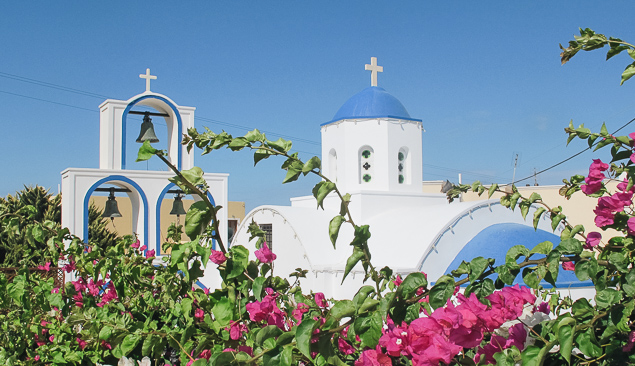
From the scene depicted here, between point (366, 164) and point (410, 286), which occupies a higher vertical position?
point (366, 164)

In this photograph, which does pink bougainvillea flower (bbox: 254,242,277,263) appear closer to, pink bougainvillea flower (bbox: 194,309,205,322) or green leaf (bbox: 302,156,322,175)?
pink bougainvillea flower (bbox: 194,309,205,322)

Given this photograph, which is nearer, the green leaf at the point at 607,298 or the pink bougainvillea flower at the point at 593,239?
the green leaf at the point at 607,298

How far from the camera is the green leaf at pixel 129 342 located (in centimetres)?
219

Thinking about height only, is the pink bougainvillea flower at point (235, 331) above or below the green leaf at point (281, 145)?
below

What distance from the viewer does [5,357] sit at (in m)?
2.98

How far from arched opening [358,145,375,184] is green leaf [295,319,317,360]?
10582mm

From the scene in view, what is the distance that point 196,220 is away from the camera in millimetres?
1765

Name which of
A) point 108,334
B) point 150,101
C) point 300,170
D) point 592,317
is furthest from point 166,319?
point 150,101

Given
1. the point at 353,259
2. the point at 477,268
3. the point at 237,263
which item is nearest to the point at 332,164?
the point at 237,263

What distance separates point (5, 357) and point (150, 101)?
20.3ft

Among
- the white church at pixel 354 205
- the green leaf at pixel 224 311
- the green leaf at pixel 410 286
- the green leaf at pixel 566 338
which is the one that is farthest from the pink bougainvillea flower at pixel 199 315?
the white church at pixel 354 205

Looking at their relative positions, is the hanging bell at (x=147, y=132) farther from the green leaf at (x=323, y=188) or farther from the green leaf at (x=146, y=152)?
the green leaf at (x=323, y=188)

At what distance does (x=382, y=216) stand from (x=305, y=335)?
1006 cm

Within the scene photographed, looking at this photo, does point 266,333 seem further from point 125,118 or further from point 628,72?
point 125,118
